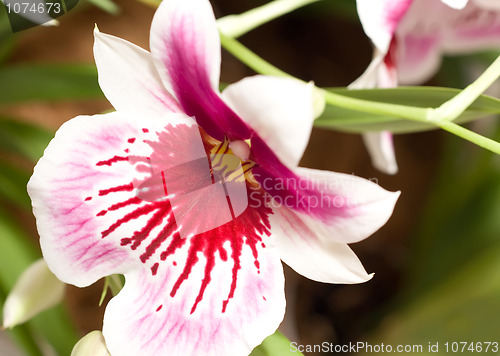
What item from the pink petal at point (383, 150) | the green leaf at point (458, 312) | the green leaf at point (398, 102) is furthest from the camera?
the green leaf at point (458, 312)

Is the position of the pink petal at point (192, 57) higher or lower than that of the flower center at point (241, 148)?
higher

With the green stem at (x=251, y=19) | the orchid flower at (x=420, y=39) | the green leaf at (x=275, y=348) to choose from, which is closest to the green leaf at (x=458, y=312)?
the orchid flower at (x=420, y=39)

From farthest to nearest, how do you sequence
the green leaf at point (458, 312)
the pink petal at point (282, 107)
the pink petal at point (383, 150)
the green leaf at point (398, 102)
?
the green leaf at point (458, 312) < the pink petal at point (383, 150) < the green leaf at point (398, 102) < the pink petal at point (282, 107)

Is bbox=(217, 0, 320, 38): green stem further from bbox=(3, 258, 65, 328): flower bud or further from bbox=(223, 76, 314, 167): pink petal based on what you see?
bbox=(3, 258, 65, 328): flower bud

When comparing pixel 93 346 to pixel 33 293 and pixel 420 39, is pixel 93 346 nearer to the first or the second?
pixel 33 293

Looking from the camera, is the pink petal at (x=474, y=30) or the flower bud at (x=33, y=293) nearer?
the flower bud at (x=33, y=293)

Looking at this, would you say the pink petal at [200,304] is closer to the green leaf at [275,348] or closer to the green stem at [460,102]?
the green leaf at [275,348]
